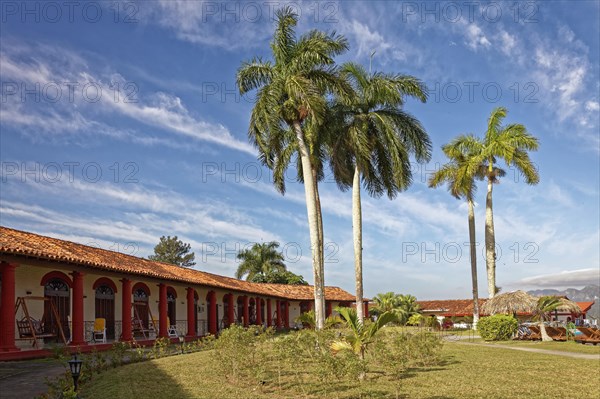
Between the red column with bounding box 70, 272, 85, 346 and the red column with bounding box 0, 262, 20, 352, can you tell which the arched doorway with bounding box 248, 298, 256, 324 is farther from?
the red column with bounding box 0, 262, 20, 352

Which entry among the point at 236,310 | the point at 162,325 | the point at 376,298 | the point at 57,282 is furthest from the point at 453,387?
the point at 376,298

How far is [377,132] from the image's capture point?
84.0 feet

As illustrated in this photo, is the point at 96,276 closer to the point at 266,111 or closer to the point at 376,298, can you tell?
the point at 266,111

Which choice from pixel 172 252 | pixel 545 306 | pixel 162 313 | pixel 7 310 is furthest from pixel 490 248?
pixel 172 252

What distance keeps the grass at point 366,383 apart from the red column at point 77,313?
4362 millimetres

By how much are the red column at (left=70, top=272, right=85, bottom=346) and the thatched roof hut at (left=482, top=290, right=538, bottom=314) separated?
69.8 feet

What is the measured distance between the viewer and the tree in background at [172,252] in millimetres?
84500

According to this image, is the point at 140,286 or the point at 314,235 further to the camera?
the point at 140,286

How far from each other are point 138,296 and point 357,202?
36.7 ft

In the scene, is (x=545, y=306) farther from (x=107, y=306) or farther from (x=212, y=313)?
(x=107, y=306)

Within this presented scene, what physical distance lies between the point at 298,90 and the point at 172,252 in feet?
220

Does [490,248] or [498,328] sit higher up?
[490,248]

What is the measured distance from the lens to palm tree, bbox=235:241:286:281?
54.5 metres

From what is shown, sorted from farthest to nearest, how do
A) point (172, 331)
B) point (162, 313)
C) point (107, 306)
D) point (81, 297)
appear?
point (172, 331)
point (162, 313)
point (107, 306)
point (81, 297)
